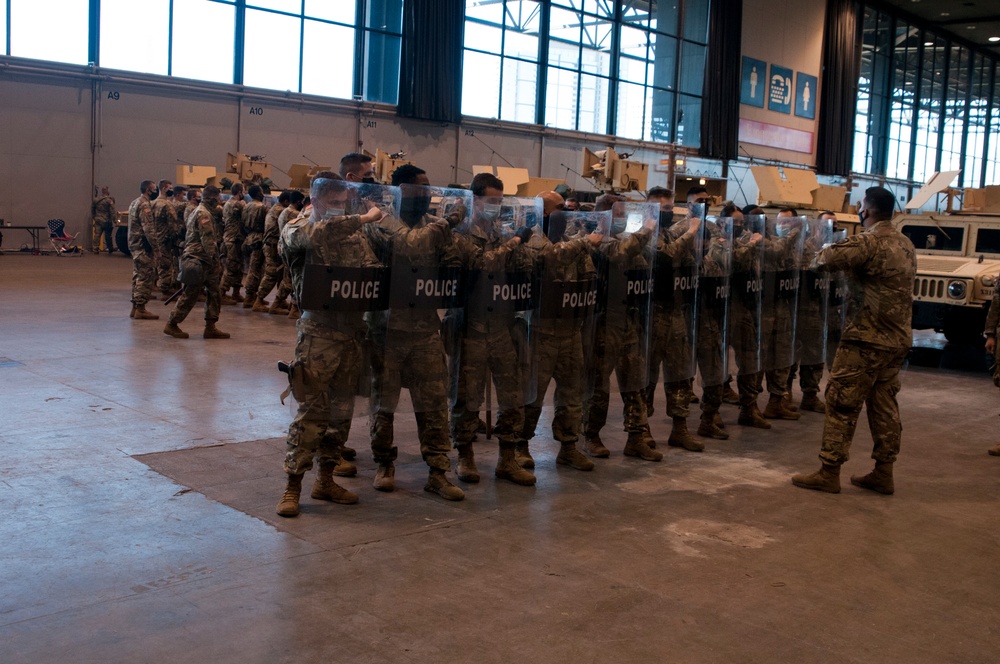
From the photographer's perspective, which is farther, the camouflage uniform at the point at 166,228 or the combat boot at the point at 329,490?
the camouflage uniform at the point at 166,228

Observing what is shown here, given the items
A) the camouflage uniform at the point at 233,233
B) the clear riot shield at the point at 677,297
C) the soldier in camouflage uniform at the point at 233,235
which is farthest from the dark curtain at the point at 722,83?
the clear riot shield at the point at 677,297

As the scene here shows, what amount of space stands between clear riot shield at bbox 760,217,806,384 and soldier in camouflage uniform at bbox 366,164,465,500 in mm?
3415

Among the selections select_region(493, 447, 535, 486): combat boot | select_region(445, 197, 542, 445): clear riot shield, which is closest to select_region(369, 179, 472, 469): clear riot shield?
select_region(445, 197, 542, 445): clear riot shield

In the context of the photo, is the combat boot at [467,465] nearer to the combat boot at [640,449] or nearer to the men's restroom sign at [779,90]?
the combat boot at [640,449]

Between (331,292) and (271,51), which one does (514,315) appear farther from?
(271,51)

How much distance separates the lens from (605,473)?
6020mm

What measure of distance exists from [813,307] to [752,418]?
1.13 meters

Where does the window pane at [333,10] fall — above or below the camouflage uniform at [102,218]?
above

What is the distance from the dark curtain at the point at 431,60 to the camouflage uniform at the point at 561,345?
17.8 meters

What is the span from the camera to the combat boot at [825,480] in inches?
231

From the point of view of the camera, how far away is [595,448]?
21.1 ft

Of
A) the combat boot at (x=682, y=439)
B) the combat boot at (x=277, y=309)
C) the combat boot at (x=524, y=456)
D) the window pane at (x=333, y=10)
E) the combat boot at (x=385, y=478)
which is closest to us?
the combat boot at (x=385, y=478)

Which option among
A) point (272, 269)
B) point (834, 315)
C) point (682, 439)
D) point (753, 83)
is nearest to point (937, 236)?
point (834, 315)

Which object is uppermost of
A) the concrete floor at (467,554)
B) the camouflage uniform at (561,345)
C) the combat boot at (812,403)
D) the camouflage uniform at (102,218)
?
the camouflage uniform at (102,218)
